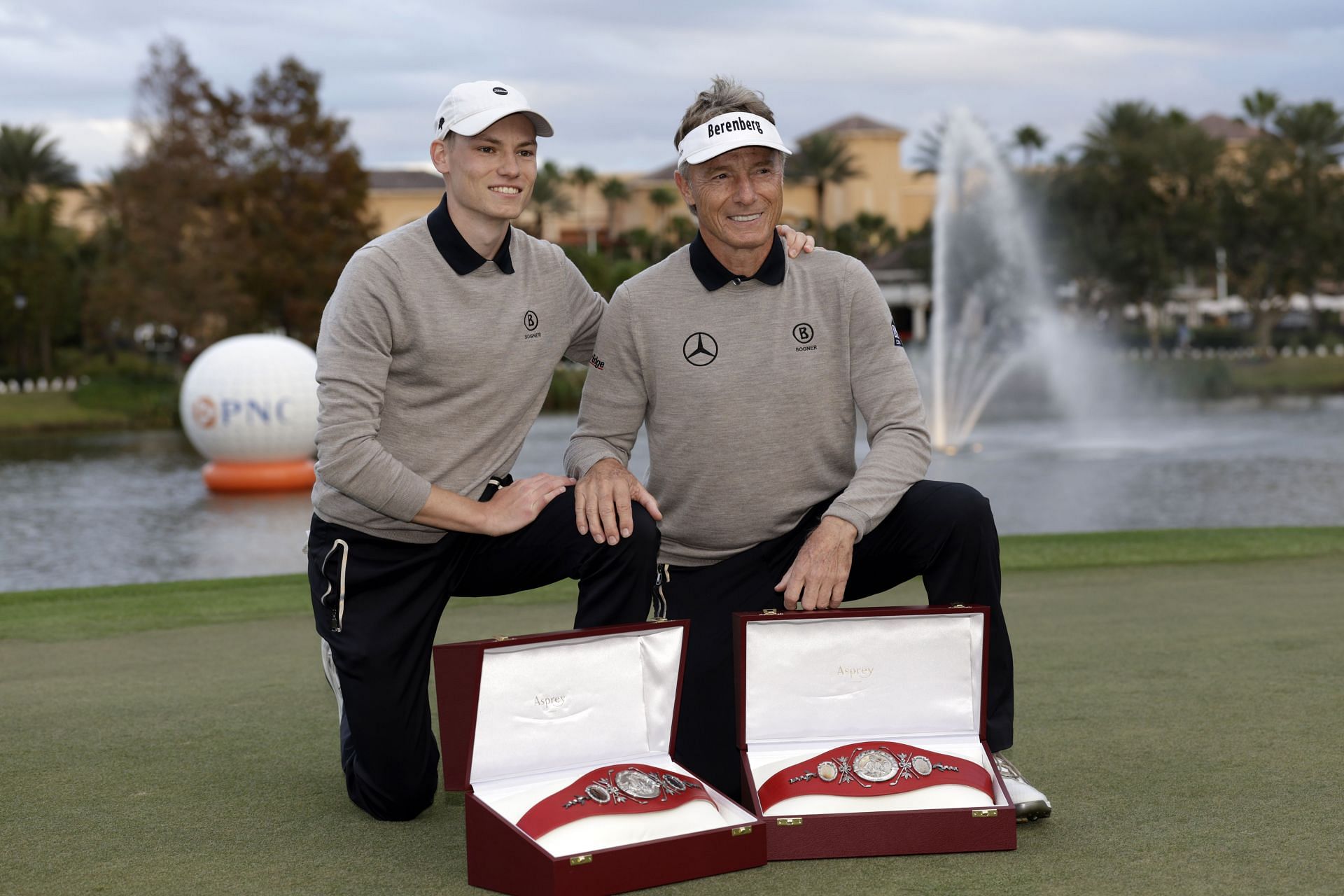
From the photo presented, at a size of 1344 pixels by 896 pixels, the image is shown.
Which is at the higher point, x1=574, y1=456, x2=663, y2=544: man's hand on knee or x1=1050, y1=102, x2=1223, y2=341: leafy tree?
x1=1050, y1=102, x2=1223, y2=341: leafy tree

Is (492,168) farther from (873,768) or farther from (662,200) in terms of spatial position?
(662,200)

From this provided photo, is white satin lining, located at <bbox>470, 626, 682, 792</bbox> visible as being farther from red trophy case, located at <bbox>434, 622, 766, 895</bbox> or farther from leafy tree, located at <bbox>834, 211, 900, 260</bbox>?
leafy tree, located at <bbox>834, 211, 900, 260</bbox>

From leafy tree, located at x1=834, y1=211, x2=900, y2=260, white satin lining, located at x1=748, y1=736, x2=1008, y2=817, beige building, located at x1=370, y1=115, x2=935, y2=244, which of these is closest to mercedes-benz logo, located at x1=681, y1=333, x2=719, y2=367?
white satin lining, located at x1=748, y1=736, x2=1008, y2=817

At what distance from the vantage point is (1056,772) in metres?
3.69

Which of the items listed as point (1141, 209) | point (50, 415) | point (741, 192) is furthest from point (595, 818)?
point (1141, 209)

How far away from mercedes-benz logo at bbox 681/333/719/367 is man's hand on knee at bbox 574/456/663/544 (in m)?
0.35

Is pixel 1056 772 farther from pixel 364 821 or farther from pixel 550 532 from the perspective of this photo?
pixel 364 821

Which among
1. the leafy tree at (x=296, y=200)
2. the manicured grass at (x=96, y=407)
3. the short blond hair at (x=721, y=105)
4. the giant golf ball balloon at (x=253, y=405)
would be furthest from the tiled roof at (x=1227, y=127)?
the short blond hair at (x=721, y=105)

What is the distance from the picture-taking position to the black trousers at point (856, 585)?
141 inches

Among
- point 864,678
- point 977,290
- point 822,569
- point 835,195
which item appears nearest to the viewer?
point 864,678

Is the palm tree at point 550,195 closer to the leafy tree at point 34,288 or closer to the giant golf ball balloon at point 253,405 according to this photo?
the leafy tree at point 34,288

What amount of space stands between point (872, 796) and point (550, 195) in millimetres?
83670

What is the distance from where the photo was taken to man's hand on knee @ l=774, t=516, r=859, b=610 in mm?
3543

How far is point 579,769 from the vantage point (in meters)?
3.21
